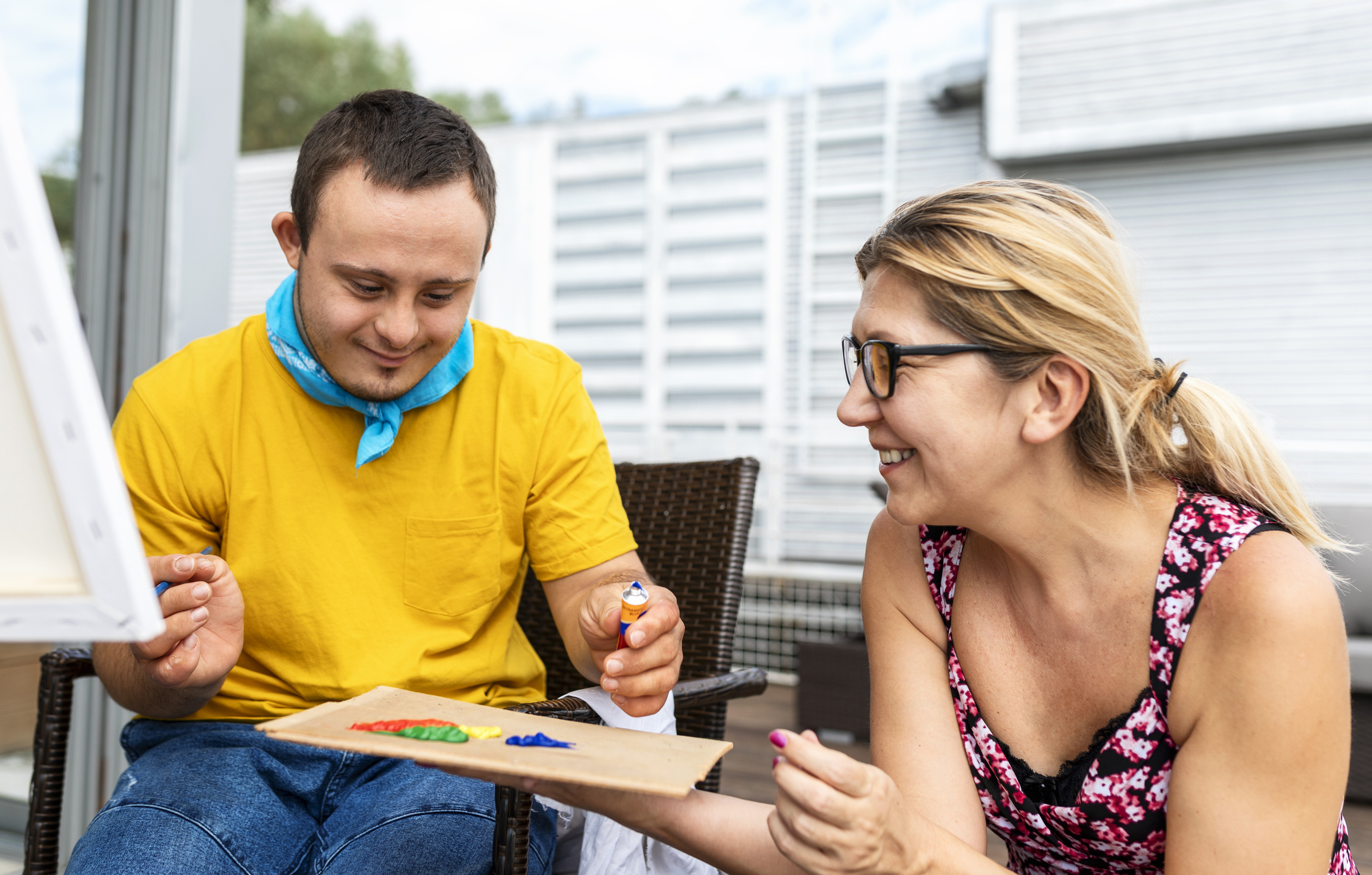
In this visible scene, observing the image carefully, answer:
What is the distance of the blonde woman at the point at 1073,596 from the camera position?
3.31 feet

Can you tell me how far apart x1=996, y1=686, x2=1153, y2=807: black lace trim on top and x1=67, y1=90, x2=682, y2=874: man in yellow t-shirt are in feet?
1.47

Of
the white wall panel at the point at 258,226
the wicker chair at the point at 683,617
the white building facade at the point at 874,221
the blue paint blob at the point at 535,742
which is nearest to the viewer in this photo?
the blue paint blob at the point at 535,742

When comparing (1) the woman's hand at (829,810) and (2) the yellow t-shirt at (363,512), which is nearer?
(1) the woman's hand at (829,810)

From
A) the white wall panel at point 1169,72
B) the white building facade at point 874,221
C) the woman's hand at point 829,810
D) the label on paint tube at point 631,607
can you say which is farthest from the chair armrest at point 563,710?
the white wall panel at point 1169,72

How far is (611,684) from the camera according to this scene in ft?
3.94

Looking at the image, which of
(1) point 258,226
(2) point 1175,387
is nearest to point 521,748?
(2) point 1175,387

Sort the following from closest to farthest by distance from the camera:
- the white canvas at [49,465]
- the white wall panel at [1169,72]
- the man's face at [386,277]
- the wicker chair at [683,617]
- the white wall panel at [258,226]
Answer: the white canvas at [49,465] → the man's face at [386,277] → the wicker chair at [683,617] → the white wall panel at [1169,72] → the white wall panel at [258,226]

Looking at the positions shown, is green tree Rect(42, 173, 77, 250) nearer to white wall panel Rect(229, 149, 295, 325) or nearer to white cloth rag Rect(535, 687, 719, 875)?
white cloth rag Rect(535, 687, 719, 875)

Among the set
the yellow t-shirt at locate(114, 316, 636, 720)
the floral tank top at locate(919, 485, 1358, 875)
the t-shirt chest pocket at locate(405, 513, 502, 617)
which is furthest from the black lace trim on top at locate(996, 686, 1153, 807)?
the t-shirt chest pocket at locate(405, 513, 502, 617)

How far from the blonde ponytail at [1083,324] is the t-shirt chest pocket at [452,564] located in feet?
2.27

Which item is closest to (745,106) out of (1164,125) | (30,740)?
(1164,125)

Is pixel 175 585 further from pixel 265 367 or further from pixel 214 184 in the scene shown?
pixel 214 184

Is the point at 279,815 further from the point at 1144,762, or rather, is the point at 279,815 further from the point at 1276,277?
the point at 1276,277

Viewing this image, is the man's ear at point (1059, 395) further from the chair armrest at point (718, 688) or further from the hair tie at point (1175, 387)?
→ the chair armrest at point (718, 688)
